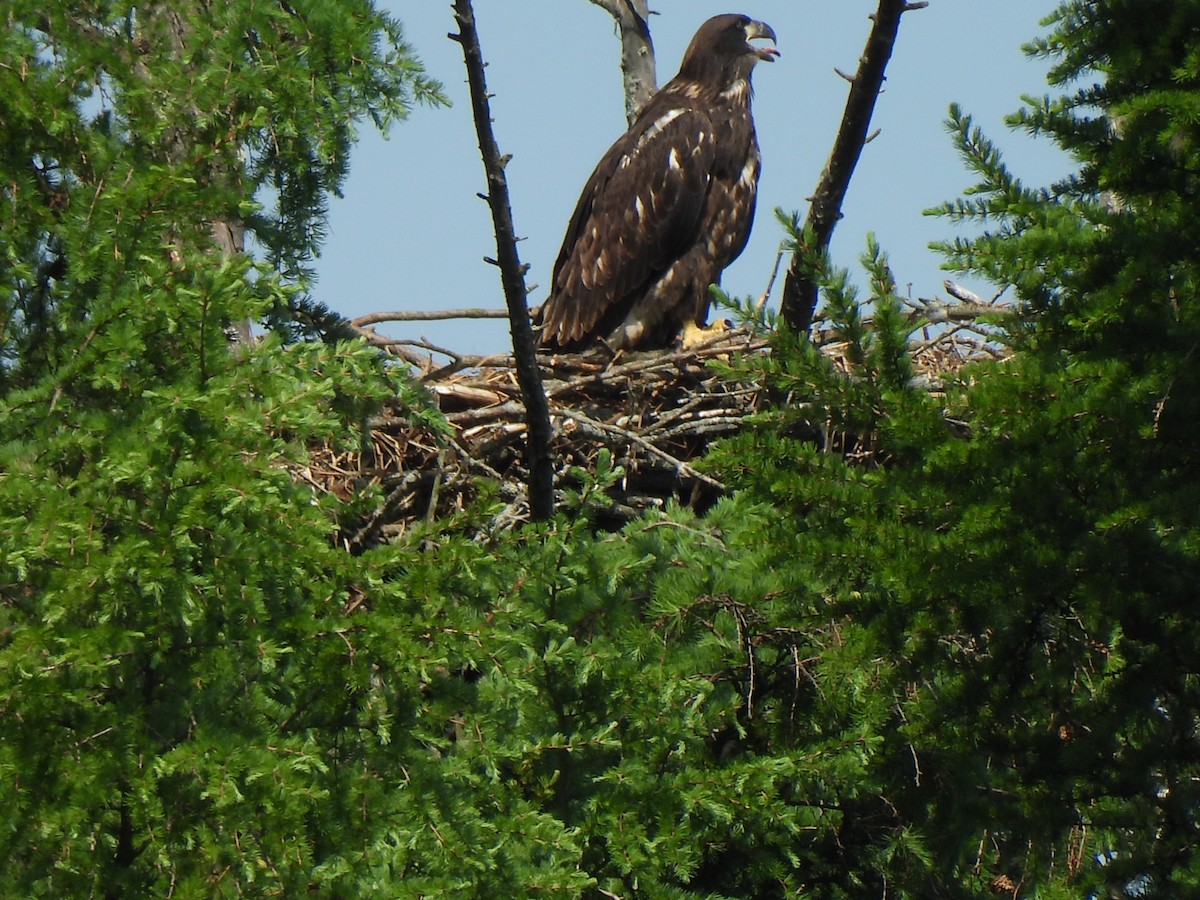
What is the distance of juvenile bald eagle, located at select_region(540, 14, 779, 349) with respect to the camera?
8.88 meters

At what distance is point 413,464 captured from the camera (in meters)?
7.19

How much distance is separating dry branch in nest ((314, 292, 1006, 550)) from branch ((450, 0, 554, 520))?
1.47 meters

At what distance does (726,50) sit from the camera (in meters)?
9.62

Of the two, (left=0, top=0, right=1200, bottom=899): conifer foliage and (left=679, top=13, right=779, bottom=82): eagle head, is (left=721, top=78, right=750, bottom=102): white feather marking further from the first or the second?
(left=0, top=0, right=1200, bottom=899): conifer foliage

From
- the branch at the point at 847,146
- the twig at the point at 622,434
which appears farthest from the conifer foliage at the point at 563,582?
the twig at the point at 622,434

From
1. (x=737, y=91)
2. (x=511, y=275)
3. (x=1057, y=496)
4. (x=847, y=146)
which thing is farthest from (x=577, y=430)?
(x=1057, y=496)

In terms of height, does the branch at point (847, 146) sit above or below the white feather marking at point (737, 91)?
below

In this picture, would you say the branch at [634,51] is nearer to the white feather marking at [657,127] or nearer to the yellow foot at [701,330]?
the white feather marking at [657,127]

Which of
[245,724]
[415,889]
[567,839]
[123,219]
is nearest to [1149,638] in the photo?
[567,839]

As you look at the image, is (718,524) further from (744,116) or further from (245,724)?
(744,116)

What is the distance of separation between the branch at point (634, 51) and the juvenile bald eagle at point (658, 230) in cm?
72

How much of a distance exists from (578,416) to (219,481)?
3473 mm

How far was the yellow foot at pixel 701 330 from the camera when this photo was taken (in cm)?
854

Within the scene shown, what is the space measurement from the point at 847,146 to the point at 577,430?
1.99 meters
